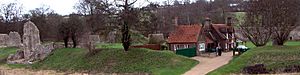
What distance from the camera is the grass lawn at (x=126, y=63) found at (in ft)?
125

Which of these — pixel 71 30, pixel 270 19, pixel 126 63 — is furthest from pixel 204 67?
pixel 71 30

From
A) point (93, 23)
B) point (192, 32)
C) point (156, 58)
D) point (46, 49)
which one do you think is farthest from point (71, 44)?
point (156, 58)

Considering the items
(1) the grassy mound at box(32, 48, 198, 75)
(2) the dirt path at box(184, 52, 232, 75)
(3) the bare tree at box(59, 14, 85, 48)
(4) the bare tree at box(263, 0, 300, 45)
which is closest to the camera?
(2) the dirt path at box(184, 52, 232, 75)

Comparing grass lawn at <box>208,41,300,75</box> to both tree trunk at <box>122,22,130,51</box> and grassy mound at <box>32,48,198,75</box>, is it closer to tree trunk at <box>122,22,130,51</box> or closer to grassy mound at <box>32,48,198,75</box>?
grassy mound at <box>32,48,198,75</box>

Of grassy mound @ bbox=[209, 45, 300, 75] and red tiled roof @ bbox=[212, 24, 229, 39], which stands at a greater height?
red tiled roof @ bbox=[212, 24, 229, 39]

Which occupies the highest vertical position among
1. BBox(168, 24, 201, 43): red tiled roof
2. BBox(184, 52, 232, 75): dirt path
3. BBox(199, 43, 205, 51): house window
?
BBox(168, 24, 201, 43): red tiled roof

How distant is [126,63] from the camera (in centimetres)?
4019

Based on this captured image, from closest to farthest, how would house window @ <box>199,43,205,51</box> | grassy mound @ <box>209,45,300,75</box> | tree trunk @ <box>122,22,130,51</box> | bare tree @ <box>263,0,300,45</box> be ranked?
grassy mound @ <box>209,45,300,75</box> < tree trunk @ <box>122,22,130,51</box> < bare tree @ <box>263,0,300,45</box> < house window @ <box>199,43,205,51</box>

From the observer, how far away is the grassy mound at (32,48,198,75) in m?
38.0

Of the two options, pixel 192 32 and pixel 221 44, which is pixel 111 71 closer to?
pixel 192 32

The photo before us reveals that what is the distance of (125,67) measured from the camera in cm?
3912

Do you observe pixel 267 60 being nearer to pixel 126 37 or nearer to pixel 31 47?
pixel 126 37

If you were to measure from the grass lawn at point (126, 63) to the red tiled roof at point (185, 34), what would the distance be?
8.98m

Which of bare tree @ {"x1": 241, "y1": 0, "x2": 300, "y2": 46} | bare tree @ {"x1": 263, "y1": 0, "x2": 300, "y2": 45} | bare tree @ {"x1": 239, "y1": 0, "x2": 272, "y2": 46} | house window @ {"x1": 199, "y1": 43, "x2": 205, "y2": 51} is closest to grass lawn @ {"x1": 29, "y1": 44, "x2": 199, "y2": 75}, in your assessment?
house window @ {"x1": 199, "y1": 43, "x2": 205, "y2": 51}
